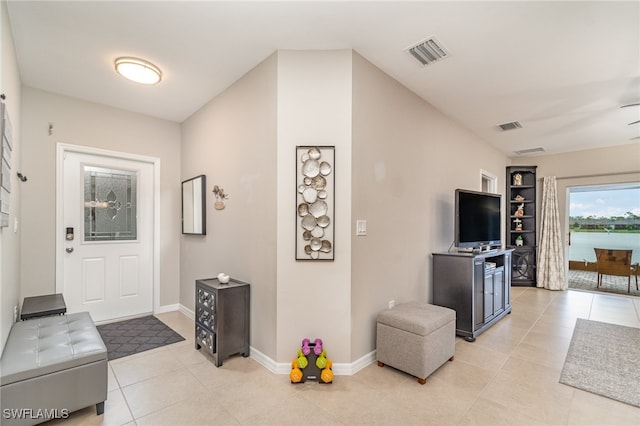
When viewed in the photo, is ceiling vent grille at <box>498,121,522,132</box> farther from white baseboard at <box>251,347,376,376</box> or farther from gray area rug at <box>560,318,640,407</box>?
white baseboard at <box>251,347,376,376</box>

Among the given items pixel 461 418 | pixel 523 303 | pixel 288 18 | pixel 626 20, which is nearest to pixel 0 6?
pixel 288 18

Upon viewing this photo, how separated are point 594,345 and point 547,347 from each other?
0.53 metres

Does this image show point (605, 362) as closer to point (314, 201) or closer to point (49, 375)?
point (314, 201)

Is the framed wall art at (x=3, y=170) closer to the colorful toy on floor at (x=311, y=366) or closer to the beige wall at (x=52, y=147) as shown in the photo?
the beige wall at (x=52, y=147)

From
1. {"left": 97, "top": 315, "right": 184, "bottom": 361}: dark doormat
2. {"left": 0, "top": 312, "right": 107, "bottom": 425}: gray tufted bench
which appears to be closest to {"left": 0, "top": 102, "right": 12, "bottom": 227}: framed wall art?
{"left": 0, "top": 312, "right": 107, "bottom": 425}: gray tufted bench

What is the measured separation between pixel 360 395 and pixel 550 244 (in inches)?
221

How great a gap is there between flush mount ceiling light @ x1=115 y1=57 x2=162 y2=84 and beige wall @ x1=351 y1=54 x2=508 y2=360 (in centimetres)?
188

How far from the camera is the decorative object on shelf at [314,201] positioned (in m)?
2.49

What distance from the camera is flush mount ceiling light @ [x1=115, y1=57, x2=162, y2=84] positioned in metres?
2.64

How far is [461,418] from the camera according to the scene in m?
1.90

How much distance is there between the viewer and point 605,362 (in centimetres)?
267

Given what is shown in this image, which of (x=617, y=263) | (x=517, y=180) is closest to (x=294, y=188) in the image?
(x=517, y=180)

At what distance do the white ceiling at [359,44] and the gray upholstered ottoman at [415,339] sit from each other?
2249 mm

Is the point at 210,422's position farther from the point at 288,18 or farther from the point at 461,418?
the point at 288,18
